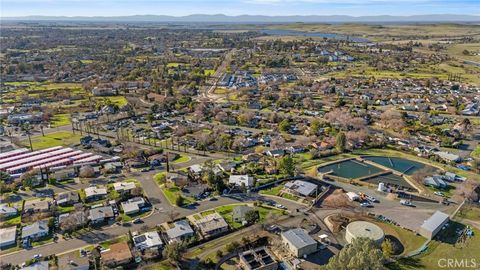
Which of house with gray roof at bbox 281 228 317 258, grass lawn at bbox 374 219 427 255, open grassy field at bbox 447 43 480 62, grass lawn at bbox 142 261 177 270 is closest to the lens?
grass lawn at bbox 142 261 177 270

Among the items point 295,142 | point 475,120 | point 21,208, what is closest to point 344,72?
point 475,120

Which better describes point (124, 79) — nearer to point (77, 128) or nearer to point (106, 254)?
point (77, 128)

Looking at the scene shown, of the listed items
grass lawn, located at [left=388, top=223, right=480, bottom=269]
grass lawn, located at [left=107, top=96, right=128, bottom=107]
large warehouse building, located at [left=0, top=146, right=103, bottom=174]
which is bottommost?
grass lawn, located at [left=388, top=223, right=480, bottom=269]

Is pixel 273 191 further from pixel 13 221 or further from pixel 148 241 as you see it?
pixel 13 221

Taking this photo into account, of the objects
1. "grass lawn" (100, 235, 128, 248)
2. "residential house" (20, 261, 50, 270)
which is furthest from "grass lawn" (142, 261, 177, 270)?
"residential house" (20, 261, 50, 270)

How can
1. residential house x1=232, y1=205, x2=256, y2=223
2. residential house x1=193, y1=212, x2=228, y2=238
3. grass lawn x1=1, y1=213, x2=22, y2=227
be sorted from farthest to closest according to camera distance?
residential house x1=232, y1=205, x2=256, y2=223, grass lawn x1=1, y1=213, x2=22, y2=227, residential house x1=193, y1=212, x2=228, y2=238

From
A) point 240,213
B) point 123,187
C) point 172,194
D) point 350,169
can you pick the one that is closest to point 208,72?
point 350,169

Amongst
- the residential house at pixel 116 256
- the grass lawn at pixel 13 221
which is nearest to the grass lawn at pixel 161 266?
the residential house at pixel 116 256

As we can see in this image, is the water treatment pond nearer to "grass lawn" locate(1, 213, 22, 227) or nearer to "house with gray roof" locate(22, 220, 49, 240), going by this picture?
"house with gray roof" locate(22, 220, 49, 240)
